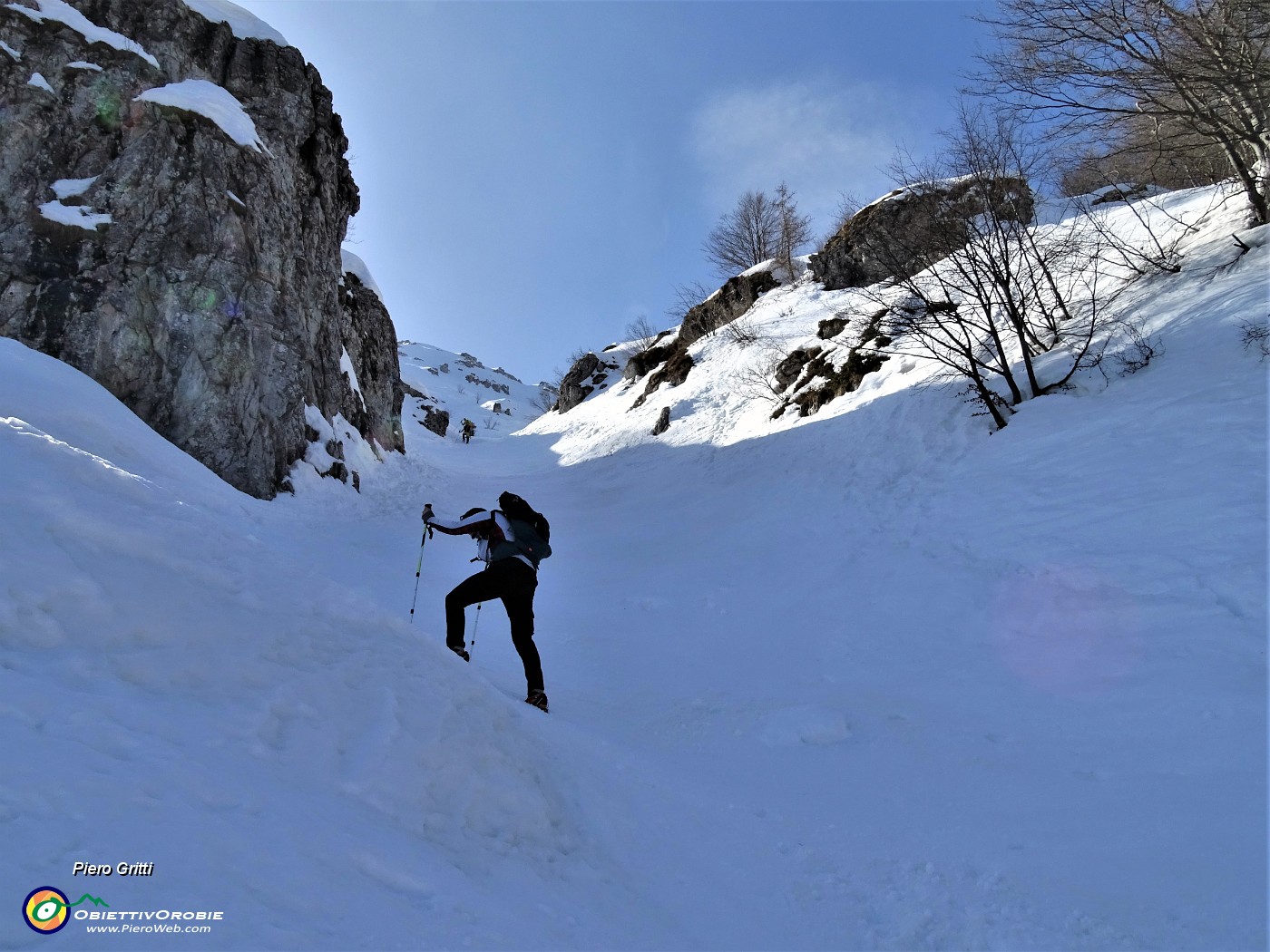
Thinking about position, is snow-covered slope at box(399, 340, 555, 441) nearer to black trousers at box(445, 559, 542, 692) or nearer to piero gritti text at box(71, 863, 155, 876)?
black trousers at box(445, 559, 542, 692)

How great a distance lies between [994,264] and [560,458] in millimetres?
19411

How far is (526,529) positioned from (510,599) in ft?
2.30

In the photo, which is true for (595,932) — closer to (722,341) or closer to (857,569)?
(857,569)

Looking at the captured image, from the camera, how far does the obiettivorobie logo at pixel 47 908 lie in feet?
5.32

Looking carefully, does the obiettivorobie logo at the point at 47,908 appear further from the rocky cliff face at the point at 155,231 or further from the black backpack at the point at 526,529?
the rocky cliff face at the point at 155,231

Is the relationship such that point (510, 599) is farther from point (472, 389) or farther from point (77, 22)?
point (472, 389)

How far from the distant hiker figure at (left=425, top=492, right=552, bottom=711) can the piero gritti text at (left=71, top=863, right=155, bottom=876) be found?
3808 millimetres

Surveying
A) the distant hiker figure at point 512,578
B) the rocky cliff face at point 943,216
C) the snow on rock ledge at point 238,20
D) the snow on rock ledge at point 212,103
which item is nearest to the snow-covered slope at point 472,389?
the snow on rock ledge at point 238,20

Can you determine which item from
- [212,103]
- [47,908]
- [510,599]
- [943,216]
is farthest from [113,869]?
[212,103]

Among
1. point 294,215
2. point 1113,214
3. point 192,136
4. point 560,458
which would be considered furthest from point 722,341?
point 192,136

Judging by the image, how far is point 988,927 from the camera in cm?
318

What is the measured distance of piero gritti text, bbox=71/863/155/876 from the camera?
183 centimetres

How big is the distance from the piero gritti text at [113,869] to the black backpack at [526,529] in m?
4.15

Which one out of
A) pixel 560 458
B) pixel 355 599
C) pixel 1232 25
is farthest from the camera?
pixel 560 458
